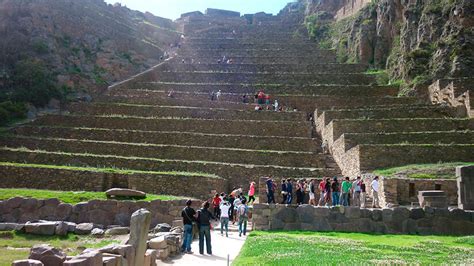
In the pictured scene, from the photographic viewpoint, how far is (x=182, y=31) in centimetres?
8469

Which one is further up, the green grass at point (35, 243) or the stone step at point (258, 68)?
the stone step at point (258, 68)

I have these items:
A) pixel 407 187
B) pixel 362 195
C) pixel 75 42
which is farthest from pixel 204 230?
pixel 75 42

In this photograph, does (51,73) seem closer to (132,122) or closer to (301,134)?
(132,122)

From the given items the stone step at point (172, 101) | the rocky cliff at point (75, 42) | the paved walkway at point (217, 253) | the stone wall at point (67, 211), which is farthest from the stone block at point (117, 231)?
the rocky cliff at point (75, 42)

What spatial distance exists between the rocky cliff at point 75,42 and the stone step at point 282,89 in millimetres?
Answer: 6011

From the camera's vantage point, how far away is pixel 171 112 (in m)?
40.3

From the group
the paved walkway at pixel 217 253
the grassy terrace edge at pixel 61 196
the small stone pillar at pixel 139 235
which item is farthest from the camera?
the grassy terrace edge at pixel 61 196

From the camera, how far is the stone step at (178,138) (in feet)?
111

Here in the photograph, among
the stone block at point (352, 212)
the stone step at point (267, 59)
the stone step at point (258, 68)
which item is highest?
the stone step at point (267, 59)

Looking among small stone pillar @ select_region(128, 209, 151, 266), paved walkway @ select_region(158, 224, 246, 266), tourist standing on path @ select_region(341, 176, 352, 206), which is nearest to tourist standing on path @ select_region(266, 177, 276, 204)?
tourist standing on path @ select_region(341, 176, 352, 206)

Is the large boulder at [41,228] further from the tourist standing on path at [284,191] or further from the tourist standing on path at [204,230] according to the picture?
the tourist standing on path at [284,191]

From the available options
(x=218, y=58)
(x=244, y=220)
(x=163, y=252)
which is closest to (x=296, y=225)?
(x=244, y=220)

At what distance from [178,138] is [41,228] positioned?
698 inches

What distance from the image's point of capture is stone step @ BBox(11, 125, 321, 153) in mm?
33688
